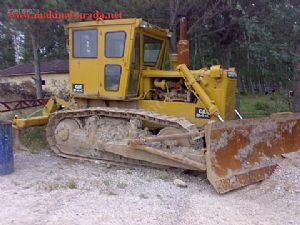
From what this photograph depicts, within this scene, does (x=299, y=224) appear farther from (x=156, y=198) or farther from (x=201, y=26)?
(x=201, y=26)

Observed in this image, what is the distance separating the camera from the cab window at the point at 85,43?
8148 mm

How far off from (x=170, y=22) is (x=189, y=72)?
4761 millimetres

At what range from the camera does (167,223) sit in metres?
4.85

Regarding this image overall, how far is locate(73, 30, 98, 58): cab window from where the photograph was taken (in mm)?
8148

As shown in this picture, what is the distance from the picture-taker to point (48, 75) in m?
24.0

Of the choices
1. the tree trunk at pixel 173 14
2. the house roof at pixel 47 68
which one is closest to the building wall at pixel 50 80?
the house roof at pixel 47 68

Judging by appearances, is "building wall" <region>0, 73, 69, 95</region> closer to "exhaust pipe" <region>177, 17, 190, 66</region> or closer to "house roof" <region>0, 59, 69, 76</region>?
"house roof" <region>0, 59, 69, 76</region>

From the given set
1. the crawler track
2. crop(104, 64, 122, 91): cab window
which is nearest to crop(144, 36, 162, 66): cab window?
crop(104, 64, 122, 91): cab window

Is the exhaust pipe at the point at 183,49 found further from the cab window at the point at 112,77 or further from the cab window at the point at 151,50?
the cab window at the point at 112,77

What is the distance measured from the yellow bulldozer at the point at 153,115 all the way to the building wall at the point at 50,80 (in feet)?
45.9

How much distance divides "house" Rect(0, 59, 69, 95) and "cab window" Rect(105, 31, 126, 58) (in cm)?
1476

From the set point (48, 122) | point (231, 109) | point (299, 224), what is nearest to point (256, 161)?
point (231, 109)

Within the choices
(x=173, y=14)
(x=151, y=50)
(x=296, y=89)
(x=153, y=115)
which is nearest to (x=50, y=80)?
(x=173, y=14)

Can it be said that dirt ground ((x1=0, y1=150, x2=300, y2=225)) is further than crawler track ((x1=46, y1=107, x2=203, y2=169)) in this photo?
No
